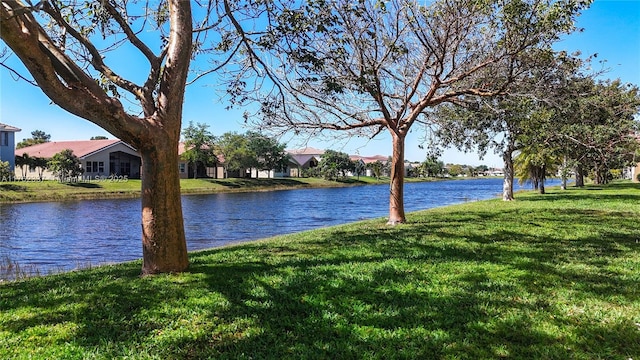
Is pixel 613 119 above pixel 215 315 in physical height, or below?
above

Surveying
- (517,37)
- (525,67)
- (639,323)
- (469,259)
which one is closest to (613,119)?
(525,67)

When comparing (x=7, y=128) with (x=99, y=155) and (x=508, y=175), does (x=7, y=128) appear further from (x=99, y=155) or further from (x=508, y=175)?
(x=508, y=175)

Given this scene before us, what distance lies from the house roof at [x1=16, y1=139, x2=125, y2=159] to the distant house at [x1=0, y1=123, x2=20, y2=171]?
19.1 feet

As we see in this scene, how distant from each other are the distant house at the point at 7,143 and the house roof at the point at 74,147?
19.1ft

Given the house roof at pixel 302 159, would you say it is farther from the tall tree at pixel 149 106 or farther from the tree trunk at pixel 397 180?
the tall tree at pixel 149 106

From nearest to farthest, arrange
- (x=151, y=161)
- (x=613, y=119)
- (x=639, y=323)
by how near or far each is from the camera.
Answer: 1. (x=639, y=323)
2. (x=151, y=161)
3. (x=613, y=119)

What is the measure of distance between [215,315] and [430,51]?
31.2ft

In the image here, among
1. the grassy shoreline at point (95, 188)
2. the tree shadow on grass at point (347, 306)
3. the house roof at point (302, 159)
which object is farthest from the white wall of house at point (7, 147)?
the house roof at point (302, 159)

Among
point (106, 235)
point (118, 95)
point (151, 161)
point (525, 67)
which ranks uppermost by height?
point (525, 67)

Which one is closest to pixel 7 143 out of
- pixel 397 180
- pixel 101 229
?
pixel 101 229

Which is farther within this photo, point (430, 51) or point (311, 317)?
point (430, 51)

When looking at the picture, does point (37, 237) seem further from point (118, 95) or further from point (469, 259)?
point (469, 259)

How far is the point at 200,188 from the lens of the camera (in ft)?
153

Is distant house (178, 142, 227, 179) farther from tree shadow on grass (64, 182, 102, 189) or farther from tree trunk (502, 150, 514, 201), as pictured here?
tree trunk (502, 150, 514, 201)
